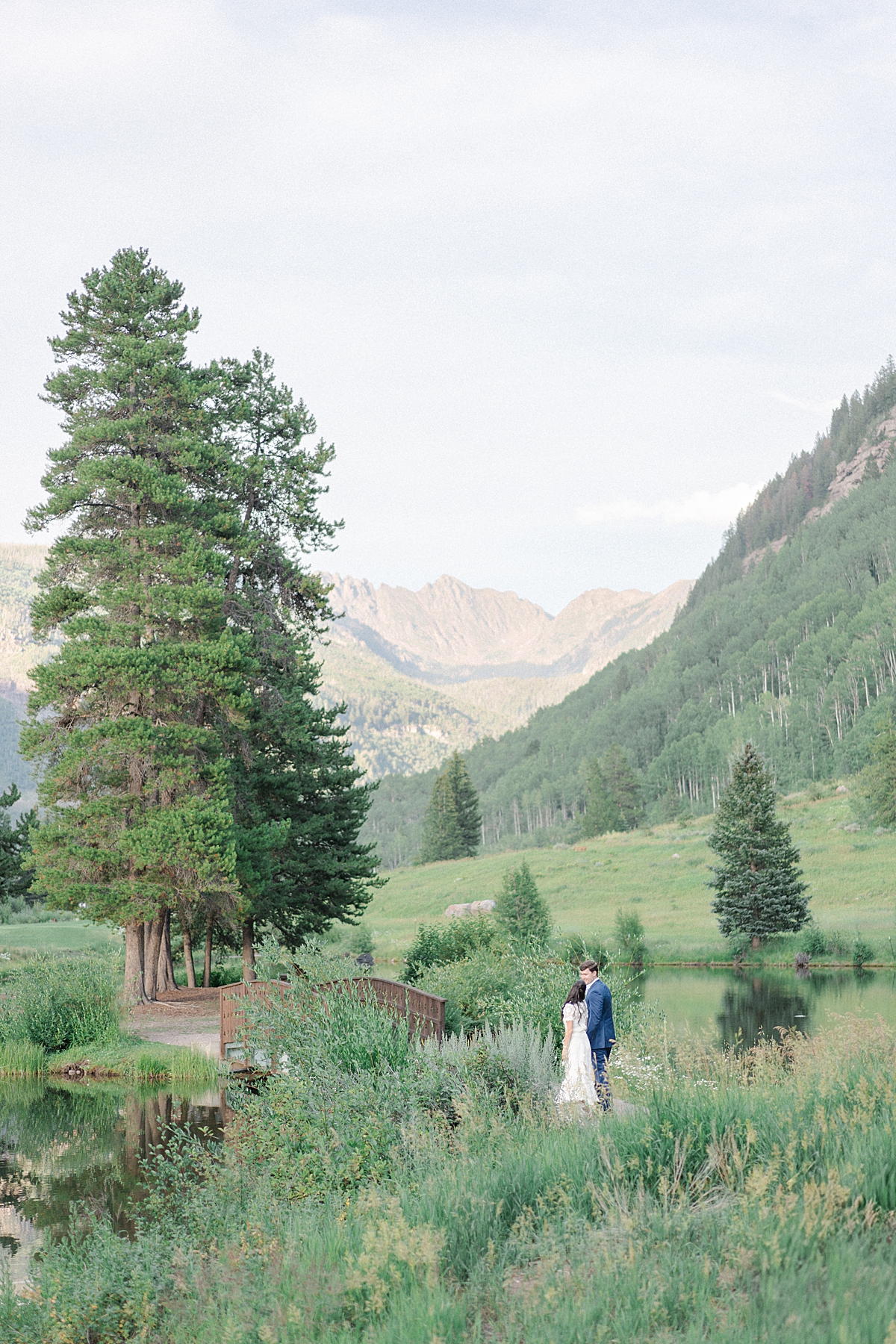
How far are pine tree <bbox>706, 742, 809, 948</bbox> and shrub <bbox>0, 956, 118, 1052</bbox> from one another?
30.3m

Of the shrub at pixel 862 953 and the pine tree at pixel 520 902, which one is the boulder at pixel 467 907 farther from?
the shrub at pixel 862 953

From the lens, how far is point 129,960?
85.1 feet

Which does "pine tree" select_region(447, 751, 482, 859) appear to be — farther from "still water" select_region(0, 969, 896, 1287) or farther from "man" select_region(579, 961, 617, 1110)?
"man" select_region(579, 961, 617, 1110)

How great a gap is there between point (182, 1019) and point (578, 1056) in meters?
15.5

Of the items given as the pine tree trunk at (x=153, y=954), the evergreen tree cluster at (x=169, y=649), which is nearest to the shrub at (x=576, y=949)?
the evergreen tree cluster at (x=169, y=649)

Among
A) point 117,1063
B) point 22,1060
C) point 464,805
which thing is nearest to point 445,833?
point 464,805

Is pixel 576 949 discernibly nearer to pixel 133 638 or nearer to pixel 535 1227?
pixel 133 638

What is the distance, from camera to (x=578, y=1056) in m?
12.3

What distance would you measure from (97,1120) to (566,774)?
151m

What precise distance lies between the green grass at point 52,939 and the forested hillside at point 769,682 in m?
78.4

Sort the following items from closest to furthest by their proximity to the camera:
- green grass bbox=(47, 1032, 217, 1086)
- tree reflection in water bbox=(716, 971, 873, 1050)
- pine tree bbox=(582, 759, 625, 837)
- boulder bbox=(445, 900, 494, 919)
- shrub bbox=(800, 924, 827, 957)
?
green grass bbox=(47, 1032, 217, 1086) → tree reflection in water bbox=(716, 971, 873, 1050) → shrub bbox=(800, 924, 827, 957) → boulder bbox=(445, 900, 494, 919) → pine tree bbox=(582, 759, 625, 837)

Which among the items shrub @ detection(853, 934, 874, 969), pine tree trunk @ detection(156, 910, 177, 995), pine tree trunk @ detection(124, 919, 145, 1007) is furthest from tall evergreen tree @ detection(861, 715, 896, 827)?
pine tree trunk @ detection(124, 919, 145, 1007)

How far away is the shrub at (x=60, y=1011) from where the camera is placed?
2273 cm

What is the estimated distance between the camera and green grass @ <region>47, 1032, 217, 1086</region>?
20.5 metres
